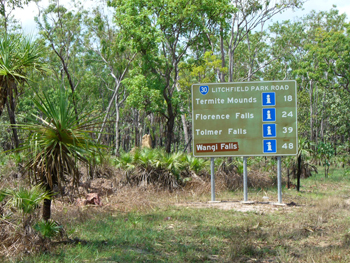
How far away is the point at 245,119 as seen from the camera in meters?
13.5

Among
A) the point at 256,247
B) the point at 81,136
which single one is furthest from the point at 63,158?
the point at 256,247

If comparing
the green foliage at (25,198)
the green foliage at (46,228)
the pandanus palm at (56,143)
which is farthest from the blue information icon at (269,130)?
the green foliage at (25,198)

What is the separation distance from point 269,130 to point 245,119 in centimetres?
91

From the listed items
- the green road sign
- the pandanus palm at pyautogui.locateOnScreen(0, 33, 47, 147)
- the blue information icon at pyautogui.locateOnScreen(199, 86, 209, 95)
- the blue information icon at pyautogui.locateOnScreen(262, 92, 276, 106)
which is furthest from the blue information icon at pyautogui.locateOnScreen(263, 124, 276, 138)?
the pandanus palm at pyautogui.locateOnScreen(0, 33, 47, 147)

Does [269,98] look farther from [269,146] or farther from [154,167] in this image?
[154,167]

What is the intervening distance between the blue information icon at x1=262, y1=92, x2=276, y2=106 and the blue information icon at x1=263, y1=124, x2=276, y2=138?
2.54ft

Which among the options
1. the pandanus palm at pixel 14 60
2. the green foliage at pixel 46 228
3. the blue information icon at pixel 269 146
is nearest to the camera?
the green foliage at pixel 46 228

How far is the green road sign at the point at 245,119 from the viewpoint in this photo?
43.6ft

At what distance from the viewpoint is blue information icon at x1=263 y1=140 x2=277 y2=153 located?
1323 cm

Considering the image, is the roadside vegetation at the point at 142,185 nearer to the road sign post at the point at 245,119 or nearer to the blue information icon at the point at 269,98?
the road sign post at the point at 245,119

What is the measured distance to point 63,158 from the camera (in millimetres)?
7082

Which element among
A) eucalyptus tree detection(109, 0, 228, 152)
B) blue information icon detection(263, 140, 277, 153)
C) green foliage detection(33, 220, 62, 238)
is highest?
eucalyptus tree detection(109, 0, 228, 152)

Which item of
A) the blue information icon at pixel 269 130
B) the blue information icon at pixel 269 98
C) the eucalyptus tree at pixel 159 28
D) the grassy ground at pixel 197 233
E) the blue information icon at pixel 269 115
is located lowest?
the grassy ground at pixel 197 233

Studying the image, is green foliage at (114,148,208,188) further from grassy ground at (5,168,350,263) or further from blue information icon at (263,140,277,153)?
blue information icon at (263,140,277,153)
